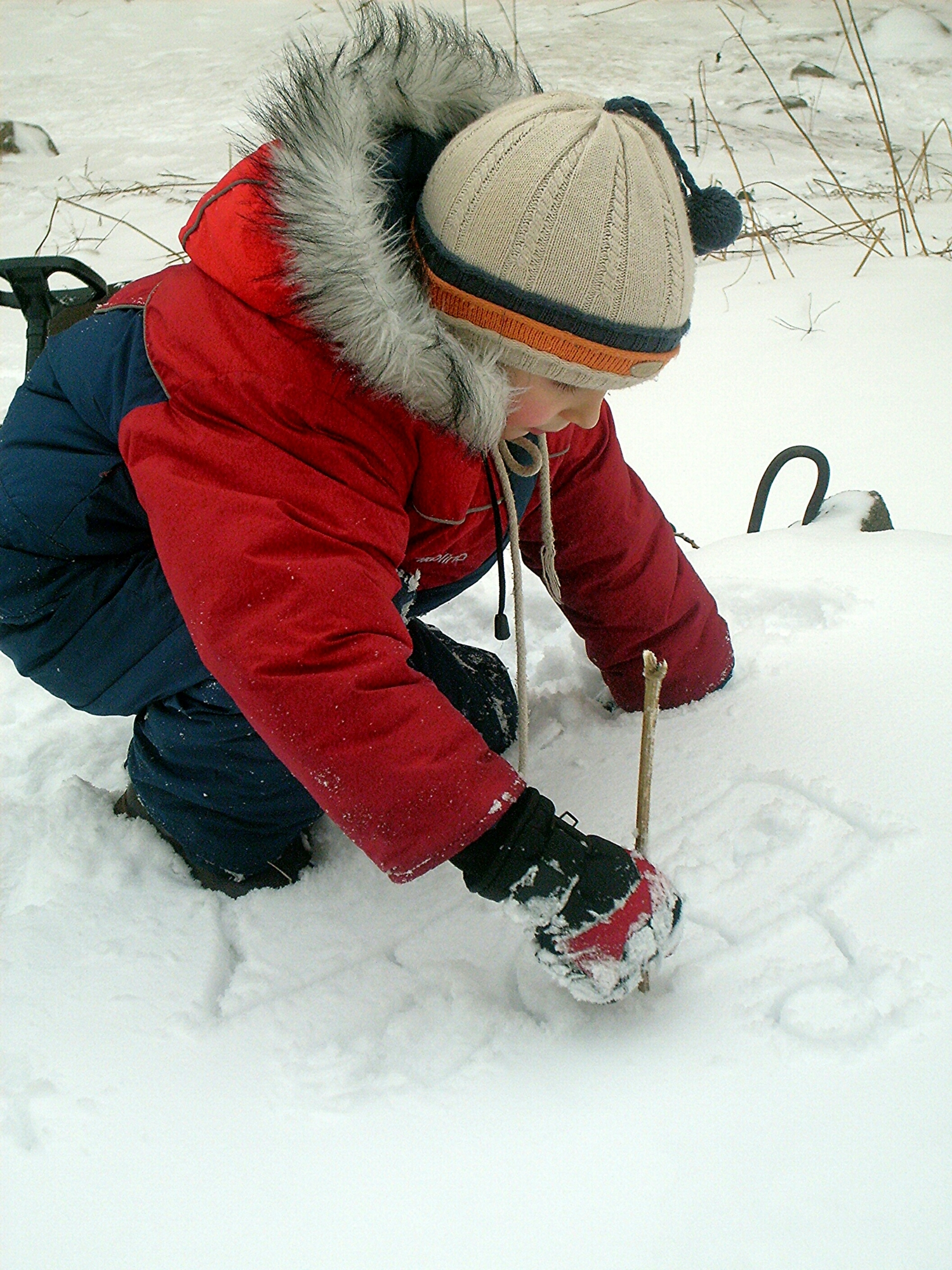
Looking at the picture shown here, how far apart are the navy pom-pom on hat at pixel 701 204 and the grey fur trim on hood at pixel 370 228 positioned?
174mm

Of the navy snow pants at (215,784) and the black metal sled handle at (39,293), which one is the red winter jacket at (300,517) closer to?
the navy snow pants at (215,784)

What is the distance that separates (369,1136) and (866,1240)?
1.25 ft

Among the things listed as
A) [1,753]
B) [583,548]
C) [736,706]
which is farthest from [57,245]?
[736,706]

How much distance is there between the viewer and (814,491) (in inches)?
72.5

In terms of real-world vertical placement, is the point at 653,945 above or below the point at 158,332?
below

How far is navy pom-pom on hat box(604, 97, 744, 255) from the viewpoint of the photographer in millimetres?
986

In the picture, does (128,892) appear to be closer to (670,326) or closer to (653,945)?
(653,945)

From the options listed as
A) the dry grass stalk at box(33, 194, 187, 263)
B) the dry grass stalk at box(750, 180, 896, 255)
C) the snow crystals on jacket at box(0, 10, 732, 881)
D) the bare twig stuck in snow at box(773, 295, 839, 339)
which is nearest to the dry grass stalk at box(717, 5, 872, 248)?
the dry grass stalk at box(750, 180, 896, 255)

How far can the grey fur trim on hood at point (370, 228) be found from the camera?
0.87 metres

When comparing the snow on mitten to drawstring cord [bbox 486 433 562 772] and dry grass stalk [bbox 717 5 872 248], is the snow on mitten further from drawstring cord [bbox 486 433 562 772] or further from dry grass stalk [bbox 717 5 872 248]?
dry grass stalk [bbox 717 5 872 248]

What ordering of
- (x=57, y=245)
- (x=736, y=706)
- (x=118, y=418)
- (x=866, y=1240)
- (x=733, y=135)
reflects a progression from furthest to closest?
(x=733, y=135) < (x=57, y=245) < (x=736, y=706) < (x=118, y=418) < (x=866, y=1240)

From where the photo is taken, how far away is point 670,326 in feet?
3.00

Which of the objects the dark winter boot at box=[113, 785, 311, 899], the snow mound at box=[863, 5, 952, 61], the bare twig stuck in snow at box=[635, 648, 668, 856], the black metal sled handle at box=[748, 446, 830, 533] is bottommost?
the dark winter boot at box=[113, 785, 311, 899]

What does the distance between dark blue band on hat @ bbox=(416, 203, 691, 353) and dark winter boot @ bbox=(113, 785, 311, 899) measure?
28.8 inches
